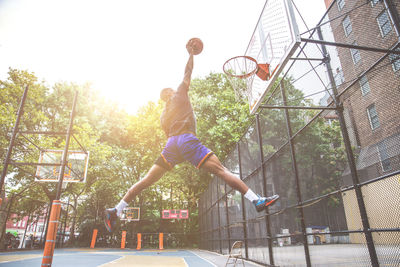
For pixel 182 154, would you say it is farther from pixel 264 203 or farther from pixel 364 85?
pixel 364 85

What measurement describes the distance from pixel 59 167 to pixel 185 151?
10.5 meters

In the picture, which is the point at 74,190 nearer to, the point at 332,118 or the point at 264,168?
the point at 264,168

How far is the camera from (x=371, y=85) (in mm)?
3129

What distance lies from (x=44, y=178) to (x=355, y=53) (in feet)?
42.3

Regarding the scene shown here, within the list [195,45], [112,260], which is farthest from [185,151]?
[112,260]

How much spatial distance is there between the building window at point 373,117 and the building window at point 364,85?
0.77 feet

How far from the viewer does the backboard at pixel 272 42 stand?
351 centimetres

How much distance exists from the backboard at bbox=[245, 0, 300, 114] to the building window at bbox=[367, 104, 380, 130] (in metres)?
1.21

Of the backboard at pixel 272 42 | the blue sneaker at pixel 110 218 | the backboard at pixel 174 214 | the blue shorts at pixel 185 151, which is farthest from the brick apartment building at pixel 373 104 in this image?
the backboard at pixel 174 214

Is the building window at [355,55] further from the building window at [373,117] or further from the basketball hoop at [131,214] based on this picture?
the basketball hoop at [131,214]

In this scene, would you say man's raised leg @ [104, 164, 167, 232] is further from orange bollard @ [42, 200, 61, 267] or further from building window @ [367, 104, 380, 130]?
building window @ [367, 104, 380, 130]

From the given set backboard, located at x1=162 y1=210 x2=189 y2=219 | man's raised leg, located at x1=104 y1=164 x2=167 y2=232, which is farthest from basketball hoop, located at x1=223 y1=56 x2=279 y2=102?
backboard, located at x1=162 y1=210 x2=189 y2=219

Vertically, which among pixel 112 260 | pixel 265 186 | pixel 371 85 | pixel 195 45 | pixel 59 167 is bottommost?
pixel 112 260

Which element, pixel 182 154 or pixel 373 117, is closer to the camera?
pixel 373 117
